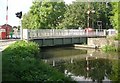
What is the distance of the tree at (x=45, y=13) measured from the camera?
5747cm

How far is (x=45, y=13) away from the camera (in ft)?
187

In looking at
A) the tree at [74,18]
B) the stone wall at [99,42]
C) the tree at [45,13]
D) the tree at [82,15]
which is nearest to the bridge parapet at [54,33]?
the stone wall at [99,42]

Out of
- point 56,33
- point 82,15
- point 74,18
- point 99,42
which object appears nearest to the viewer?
point 99,42

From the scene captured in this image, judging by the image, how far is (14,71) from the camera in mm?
11820

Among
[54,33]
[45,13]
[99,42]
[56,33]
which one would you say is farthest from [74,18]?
[99,42]

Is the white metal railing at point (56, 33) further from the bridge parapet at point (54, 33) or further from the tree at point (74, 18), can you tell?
the tree at point (74, 18)

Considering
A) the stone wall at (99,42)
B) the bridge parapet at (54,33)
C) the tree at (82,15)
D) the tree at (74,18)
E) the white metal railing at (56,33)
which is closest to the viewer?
the bridge parapet at (54,33)

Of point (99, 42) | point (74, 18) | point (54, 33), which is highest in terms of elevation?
point (74, 18)

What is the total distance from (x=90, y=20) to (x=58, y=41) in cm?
2585

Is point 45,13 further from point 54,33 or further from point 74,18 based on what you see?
point 54,33

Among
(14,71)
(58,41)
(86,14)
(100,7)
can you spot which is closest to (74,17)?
(86,14)

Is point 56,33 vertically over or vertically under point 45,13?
under

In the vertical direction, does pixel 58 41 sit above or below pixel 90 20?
below

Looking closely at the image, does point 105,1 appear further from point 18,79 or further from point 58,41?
point 18,79
